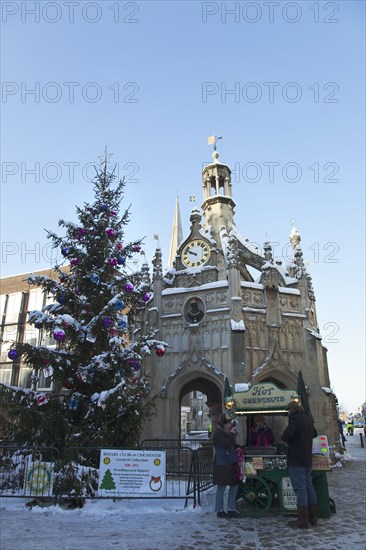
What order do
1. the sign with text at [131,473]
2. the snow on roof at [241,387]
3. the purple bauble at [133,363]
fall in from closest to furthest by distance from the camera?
the sign with text at [131,473] < the purple bauble at [133,363] < the snow on roof at [241,387]

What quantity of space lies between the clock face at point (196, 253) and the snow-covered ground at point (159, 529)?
15.4 m

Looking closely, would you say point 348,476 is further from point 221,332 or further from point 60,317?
point 60,317

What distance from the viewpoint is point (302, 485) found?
7355mm

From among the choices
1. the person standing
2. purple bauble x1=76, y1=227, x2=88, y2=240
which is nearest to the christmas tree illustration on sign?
the person standing

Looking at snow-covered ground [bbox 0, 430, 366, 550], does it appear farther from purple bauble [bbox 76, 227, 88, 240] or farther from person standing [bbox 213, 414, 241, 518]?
purple bauble [bbox 76, 227, 88, 240]

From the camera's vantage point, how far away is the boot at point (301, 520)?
7.08 m

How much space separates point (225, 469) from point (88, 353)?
4.60 metres

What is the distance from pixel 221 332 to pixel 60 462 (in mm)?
12418

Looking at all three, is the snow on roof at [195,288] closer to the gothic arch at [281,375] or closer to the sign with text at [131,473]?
the gothic arch at [281,375]

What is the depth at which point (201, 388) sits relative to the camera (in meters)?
25.7

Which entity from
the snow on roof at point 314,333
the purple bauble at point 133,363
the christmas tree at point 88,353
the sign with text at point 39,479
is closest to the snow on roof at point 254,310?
the snow on roof at point 314,333

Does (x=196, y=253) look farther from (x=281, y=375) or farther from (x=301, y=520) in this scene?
(x=301, y=520)

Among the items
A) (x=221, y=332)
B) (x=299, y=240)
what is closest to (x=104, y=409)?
(x=221, y=332)

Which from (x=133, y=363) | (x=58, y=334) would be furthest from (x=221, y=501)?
(x=58, y=334)
